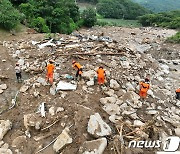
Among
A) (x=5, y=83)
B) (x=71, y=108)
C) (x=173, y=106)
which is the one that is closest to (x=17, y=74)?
(x=5, y=83)

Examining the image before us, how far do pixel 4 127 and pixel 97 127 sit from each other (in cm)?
238

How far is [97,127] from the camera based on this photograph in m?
6.85

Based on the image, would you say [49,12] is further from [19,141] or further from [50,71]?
[19,141]

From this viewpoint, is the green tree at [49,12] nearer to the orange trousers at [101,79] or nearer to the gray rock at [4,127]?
the orange trousers at [101,79]

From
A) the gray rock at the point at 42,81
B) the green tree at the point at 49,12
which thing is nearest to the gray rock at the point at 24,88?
the gray rock at the point at 42,81

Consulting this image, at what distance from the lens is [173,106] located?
9406 mm

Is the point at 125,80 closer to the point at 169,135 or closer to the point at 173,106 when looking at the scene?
the point at 173,106

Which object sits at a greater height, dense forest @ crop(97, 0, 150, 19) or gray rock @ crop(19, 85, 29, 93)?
gray rock @ crop(19, 85, 29, 93)

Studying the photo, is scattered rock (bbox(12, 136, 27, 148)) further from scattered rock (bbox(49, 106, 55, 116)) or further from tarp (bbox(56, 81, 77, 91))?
tarp (bbox(56, 81, 77, 91))

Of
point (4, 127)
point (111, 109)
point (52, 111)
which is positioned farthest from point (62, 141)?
point (111, 109)

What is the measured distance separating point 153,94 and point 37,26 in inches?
411

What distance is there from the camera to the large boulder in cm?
674

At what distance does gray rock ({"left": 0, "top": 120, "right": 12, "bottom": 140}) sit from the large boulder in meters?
2.10

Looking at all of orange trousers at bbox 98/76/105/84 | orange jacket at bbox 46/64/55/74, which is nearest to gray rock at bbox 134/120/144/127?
orange trousers at bbox 98/76/105/84
